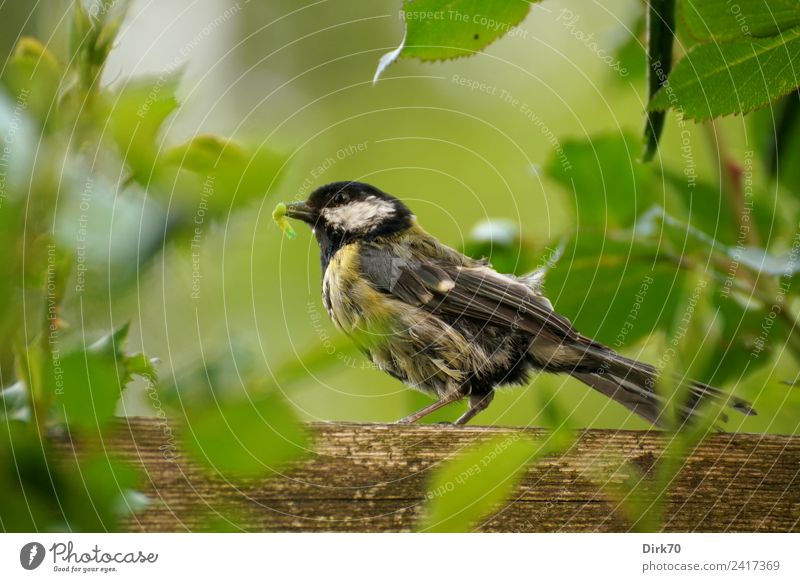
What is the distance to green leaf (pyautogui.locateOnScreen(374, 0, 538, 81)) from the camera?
32.4 inches

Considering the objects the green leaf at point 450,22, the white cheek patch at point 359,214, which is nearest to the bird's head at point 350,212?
the white cheek patch at point 359,214

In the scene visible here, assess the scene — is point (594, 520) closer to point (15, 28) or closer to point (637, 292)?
point (637, 292)

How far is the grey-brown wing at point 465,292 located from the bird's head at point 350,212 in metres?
0.04

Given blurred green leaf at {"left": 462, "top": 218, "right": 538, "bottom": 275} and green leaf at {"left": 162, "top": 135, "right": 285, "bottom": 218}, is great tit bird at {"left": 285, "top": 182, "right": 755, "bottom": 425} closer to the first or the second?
blurred green leaf at {"left": 462, "top": 218, "right": 538, "bottom": 275}

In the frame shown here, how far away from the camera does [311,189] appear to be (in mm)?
1296

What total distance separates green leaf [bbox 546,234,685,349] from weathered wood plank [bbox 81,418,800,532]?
0.16m

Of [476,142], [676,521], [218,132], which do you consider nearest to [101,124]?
[218,132]

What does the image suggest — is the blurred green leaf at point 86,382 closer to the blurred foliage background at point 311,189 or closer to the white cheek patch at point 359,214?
the blurred foliage background at point 311,189

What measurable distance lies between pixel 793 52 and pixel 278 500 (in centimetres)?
71

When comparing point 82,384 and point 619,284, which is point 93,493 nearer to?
point 82,384

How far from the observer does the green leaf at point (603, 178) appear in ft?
3.51

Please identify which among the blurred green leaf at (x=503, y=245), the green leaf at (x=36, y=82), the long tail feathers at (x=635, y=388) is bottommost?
the long tail feathers at (x=635, y=388)

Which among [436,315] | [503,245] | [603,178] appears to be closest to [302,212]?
[436,315]

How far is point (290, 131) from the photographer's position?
105cm
